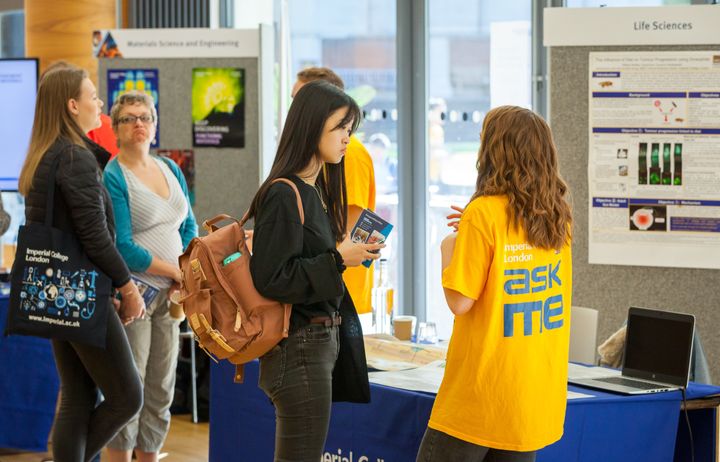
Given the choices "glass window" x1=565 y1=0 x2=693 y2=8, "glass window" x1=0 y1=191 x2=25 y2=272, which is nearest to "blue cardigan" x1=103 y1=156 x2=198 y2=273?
"glass window" x1=565 y1=0 x2=693 y2=8

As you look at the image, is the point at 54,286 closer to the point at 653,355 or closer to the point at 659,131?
the point at 653,355

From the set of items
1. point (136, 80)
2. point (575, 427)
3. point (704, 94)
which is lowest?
point (575, 427)

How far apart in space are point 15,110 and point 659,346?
12.2ft

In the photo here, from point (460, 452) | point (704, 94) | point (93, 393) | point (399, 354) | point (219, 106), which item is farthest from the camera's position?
point (219, 106)

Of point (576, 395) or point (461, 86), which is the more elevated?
point (461, 86)

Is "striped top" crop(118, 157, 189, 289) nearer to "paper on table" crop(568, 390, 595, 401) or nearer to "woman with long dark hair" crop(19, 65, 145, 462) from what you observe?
"woman with long dark hair" crop(19, 65, 145, 462)

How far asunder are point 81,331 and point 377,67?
338 centimetres

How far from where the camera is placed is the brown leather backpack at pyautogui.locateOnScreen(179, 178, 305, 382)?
213 cm

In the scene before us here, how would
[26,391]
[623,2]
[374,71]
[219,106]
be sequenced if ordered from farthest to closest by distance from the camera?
[374,71] → [623,2] → [219,106] → [26,391]

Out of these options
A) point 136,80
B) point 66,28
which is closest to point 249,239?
point 136,80

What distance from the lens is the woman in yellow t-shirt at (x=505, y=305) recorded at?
217 cm

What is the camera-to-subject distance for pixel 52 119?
9.58 feet

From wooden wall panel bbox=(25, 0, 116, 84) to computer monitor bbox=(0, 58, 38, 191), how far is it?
954mm

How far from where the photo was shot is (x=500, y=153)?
2.22 metres
